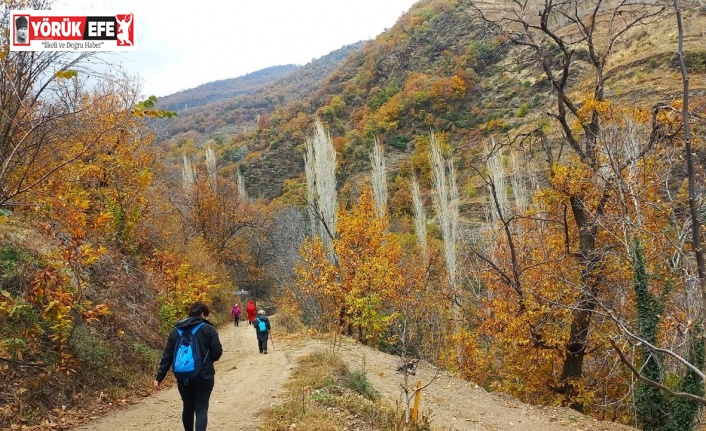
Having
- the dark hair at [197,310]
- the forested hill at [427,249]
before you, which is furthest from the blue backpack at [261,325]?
the dark hair at [197,310]

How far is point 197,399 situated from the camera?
452cm

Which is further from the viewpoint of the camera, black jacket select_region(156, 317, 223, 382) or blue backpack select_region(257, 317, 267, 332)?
blue backpack select_region(257, 317, 267, 332)

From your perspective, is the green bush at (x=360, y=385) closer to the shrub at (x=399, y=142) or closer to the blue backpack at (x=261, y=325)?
A: the blue backpack at (x=261, y=325)

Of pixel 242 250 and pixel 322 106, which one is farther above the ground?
pixel 322 106

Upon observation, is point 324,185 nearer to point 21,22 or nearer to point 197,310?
point 21,22

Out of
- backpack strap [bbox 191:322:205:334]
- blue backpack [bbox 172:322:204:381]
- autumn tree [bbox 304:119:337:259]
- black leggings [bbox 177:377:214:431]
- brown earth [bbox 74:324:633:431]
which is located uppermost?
autumn tree [bbox 304:119:337:259]

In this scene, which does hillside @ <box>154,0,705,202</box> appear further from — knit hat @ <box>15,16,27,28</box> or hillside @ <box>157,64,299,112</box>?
hillside @ <box>157,64,299,112</box>

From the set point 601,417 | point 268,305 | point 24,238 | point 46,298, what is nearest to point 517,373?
point 601,417

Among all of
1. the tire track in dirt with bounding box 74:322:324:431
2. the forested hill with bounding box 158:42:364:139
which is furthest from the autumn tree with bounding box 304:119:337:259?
the forested hill with bounding box 158:42:364:139

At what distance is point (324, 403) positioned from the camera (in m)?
6.97

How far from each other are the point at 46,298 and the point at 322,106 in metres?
57.5

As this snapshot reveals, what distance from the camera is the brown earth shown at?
677cm

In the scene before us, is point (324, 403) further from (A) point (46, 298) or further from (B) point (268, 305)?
(B) point (268, 305)

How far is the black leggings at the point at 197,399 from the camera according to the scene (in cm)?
445
